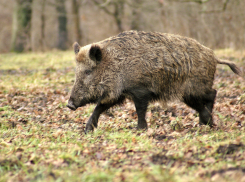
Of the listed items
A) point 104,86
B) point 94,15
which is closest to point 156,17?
point 94,15

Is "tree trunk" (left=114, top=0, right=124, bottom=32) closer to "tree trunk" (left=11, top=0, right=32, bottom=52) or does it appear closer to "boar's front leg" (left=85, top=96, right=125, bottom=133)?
"tree trunk" (left=11, top=0, right=32, bottom=52)

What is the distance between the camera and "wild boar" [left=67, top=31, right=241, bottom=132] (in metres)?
5.62

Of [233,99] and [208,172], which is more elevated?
[208,172]

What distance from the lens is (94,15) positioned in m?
28.4

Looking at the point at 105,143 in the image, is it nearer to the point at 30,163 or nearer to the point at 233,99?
the point at 30,163

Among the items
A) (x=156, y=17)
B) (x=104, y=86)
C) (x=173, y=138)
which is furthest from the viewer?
(x=156, y=17)

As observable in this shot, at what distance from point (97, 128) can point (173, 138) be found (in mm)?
1575

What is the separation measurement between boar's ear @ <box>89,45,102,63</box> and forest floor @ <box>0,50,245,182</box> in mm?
1303

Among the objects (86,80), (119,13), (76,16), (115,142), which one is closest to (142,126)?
(115,142)

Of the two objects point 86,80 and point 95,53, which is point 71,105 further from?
point 95,53

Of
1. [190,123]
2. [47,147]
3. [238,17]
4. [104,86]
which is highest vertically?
[238,17]

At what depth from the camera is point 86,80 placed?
576 cm

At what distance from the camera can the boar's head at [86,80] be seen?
5.69 m

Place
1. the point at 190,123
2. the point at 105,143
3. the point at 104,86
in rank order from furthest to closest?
1. the point at 190,123
2. the point at 104,86
3. the point at 105,143
